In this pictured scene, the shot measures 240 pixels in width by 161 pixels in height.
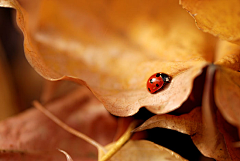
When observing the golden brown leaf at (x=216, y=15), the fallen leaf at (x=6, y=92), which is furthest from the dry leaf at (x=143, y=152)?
the fallen leaf at (x=6, y=92)

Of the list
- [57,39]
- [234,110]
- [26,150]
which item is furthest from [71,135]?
[234,110]

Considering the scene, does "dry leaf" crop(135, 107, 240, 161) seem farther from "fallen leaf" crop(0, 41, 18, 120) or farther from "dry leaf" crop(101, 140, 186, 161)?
"fallen leaf" crop(0, 41, 18, 120)

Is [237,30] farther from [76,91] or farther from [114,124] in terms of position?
[76,91]

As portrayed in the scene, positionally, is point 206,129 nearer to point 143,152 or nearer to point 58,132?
point 143,152

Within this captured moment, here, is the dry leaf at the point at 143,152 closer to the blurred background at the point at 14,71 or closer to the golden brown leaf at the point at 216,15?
the golden brown leaf at the point at 216,15

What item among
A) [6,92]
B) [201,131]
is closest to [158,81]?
[201,131]

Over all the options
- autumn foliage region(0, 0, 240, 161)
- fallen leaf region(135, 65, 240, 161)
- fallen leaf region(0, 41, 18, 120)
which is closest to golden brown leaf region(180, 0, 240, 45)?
autumn foliage region(0, 0, 240, 161)

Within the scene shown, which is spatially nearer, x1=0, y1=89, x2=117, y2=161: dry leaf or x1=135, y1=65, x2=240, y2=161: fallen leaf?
x1=135, y1=65, x2=240, y2=161: fallen leaf
